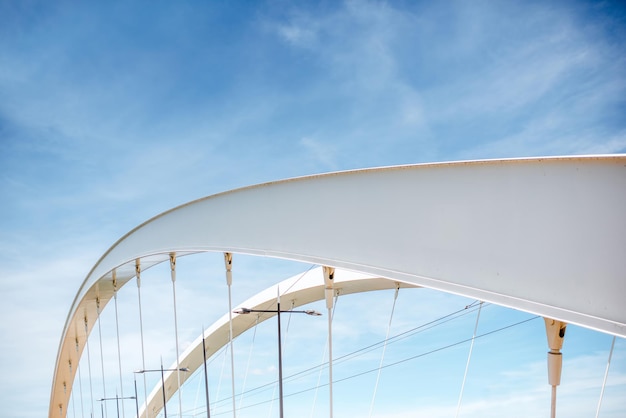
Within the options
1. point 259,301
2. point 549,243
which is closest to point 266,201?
point 549,243

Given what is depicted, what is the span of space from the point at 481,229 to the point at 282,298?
43.9 feet

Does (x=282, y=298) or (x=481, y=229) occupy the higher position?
(x=282, y=298)

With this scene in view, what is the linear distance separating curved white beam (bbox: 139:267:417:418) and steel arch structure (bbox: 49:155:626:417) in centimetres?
672

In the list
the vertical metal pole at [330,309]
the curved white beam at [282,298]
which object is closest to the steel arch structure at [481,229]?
the vertical metal pole at [330,309]

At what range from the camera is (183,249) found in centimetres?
1170

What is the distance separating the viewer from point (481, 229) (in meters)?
5.27

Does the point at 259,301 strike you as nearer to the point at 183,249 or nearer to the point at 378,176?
the point at 183,249

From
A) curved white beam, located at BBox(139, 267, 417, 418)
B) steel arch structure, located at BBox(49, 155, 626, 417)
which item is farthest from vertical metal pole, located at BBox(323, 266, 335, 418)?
curved white beam, located at BBox(139, 267, 417, 418)

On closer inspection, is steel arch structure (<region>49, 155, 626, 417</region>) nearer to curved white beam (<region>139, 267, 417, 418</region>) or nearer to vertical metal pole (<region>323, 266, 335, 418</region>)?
vertical metal pole (<region>323, 266, 335, 418</region>)

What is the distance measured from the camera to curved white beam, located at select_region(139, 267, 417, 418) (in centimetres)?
1623

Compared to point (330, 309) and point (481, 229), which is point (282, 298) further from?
point (481, 229)

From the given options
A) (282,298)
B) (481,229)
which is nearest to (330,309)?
(481,229)

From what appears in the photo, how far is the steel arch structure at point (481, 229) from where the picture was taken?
4.48 m

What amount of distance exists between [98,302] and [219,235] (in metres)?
12.5
